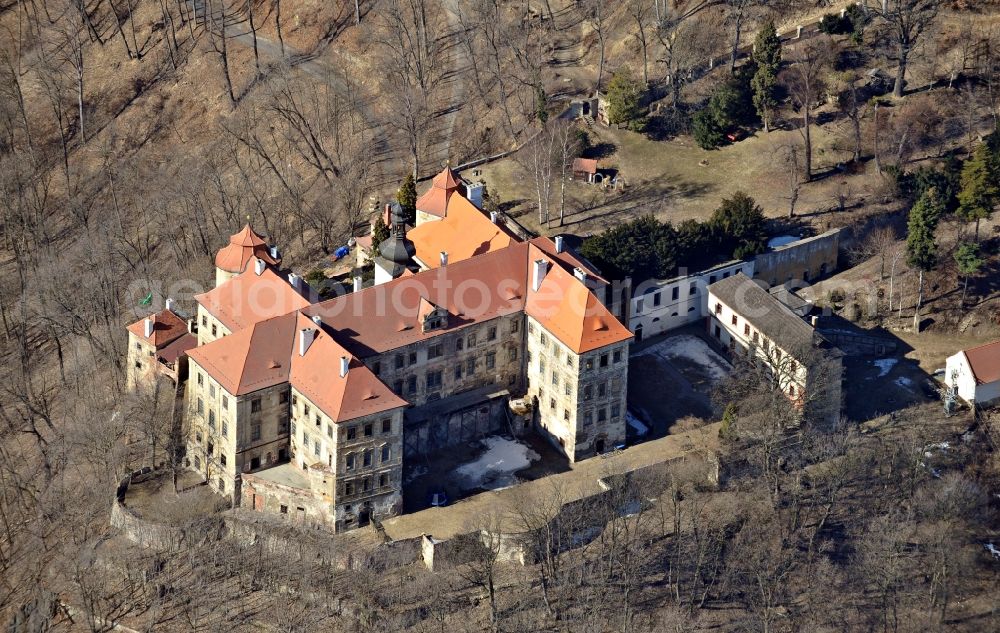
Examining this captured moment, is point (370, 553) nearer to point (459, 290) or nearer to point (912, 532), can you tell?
point (459, 290)

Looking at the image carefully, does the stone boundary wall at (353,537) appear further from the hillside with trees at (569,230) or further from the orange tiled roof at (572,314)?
the orange tiled roof at (572,314)

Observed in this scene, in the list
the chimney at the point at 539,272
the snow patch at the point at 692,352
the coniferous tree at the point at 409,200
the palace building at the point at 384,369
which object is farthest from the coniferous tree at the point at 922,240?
the coniferous tree at the point at 409,200

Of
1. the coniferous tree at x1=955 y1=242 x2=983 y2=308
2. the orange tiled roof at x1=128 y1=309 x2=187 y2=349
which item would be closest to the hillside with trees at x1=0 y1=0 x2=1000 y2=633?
the coniferous tree at x1=955 y1=242 x2=983 y2=308

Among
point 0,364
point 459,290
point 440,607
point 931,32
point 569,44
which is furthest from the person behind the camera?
point 569,44

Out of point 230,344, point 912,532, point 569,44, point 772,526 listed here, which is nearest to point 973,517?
point 912,532

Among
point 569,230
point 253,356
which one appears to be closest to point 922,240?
point 569,230

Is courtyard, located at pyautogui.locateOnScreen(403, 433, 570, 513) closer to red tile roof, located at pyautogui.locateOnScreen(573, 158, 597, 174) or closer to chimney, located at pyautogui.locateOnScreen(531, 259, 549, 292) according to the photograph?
chimney, located at pyautogui.locateOnScreen(531, 259, 549, 292)
